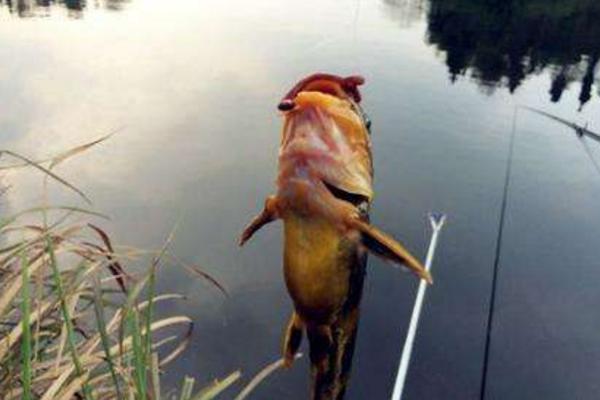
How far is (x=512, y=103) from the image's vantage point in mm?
42406

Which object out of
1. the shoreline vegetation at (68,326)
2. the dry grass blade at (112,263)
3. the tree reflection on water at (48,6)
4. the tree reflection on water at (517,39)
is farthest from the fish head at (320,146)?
the tree reflection on water at (48,6)

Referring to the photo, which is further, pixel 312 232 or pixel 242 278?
pixel 242 278

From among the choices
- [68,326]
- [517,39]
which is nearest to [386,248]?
[68,326]

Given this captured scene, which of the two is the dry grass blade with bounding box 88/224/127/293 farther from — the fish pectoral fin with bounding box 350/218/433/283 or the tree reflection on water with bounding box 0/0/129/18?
the tree reflection on water with bounding box 0/0/129/18

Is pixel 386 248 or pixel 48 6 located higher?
pixel 386 248

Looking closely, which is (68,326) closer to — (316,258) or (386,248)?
(316,258)

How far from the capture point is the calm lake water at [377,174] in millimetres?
18766

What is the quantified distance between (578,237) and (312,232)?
25.3m

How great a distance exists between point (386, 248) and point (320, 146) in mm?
466

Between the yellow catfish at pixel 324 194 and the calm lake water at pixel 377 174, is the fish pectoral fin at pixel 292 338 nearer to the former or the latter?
the yellow catfish at pixel 324 194

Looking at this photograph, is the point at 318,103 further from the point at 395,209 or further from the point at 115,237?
the point at 395,209

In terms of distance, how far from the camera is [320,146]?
2.26 meters

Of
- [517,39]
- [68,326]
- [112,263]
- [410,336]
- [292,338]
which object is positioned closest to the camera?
[292,338]

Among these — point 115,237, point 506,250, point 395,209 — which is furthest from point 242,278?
point 506,250
